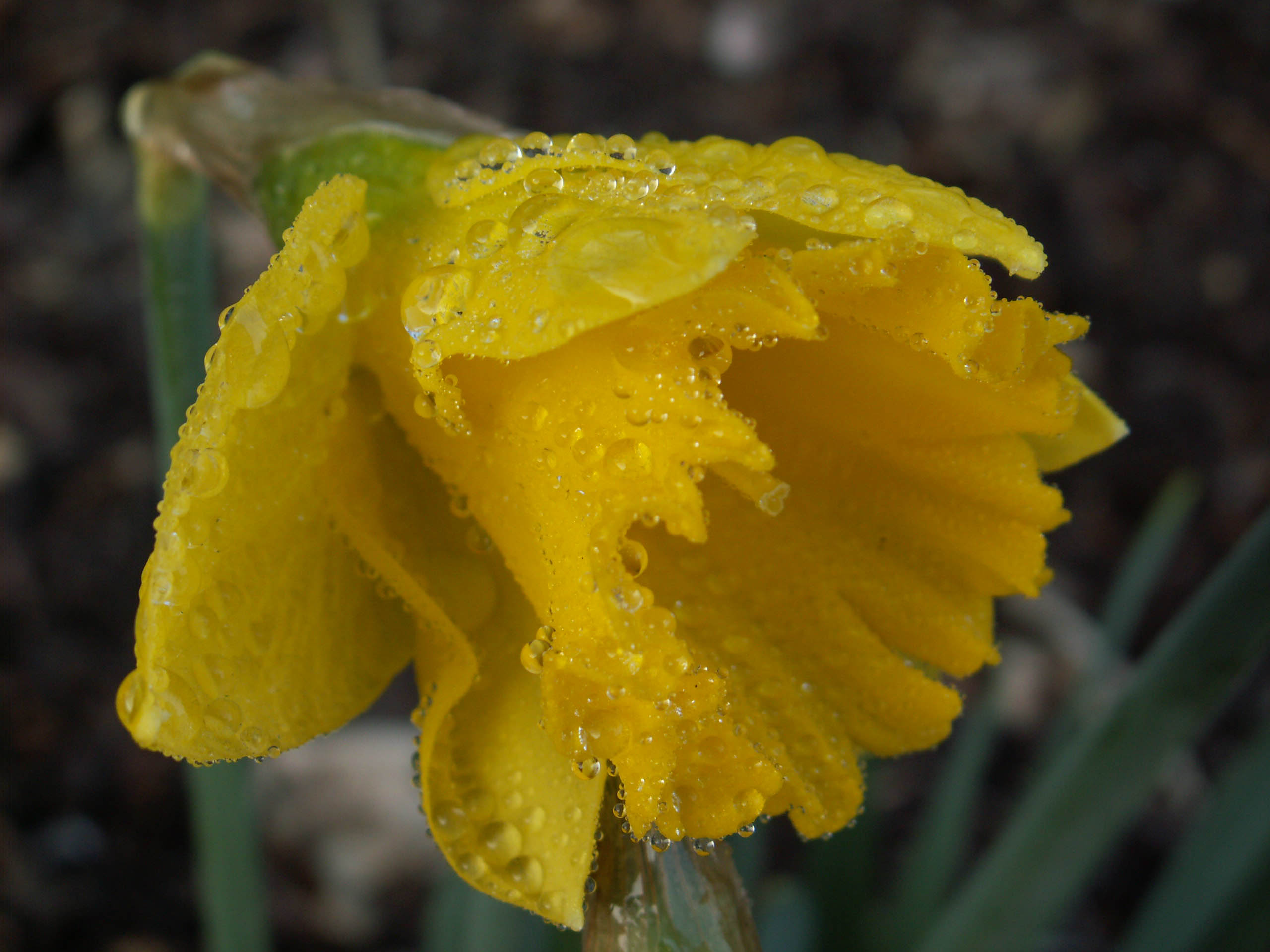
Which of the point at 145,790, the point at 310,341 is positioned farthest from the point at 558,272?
the point at 145,790

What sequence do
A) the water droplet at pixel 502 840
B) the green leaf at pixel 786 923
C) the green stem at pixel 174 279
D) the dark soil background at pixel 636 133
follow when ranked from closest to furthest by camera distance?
1. the water droplet at pixel 502 840
2. the green stem at pixel 174 279
3. the green leaf at pixel 786 923
4. the dark soil background at pixel 636 133

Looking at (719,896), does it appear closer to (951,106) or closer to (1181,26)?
(951,106)

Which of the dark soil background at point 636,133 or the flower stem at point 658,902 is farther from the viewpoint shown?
the dark soil background at point 636,133

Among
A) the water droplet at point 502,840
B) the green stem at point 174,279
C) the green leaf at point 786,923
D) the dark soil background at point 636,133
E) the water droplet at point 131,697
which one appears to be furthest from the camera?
the dark soil background at point 636,133

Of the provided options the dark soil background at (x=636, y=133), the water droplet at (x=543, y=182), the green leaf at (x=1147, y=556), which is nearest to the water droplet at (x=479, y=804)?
the water droplet at (x=543, y=182)

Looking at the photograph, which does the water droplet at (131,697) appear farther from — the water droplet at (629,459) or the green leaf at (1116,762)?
the green leaf at (1116,762)

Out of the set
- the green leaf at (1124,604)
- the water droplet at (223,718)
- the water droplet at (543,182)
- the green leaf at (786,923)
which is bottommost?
the green leaf at (786,923)

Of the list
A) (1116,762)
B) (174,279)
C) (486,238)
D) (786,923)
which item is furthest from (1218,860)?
(174,279)

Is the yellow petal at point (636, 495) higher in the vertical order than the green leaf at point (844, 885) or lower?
higher
